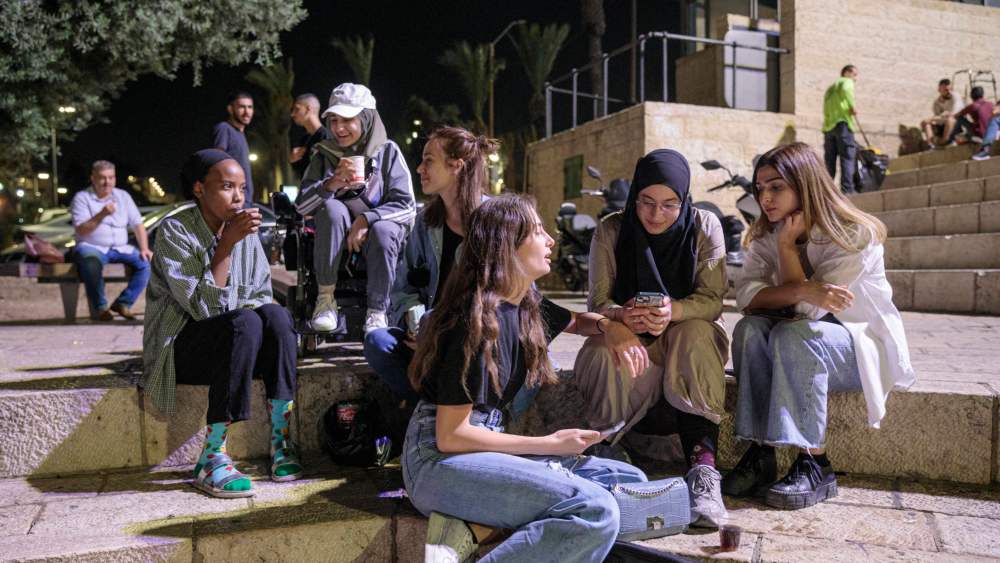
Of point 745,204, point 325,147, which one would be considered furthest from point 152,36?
point 745,204

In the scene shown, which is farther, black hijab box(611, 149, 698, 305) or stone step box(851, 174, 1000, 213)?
stone step box(851, 174, 1000, 213)

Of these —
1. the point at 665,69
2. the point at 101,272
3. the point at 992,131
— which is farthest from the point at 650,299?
the point at 992,131

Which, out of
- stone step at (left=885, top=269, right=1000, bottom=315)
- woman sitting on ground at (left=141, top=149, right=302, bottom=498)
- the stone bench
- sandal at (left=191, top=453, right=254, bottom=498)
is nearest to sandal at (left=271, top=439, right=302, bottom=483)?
woman sitting on ground at (left=141, top=149, right=302, bottom=498)

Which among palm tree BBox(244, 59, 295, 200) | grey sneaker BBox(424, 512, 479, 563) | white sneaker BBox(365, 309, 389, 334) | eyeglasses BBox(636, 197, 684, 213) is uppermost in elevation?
palm tree BBox(244, 59, 295, 200)

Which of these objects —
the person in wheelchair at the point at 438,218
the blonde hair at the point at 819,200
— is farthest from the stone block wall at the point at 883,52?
the person in wheelchair at the point at 438,218

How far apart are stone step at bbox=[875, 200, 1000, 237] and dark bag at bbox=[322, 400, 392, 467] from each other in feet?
25.9

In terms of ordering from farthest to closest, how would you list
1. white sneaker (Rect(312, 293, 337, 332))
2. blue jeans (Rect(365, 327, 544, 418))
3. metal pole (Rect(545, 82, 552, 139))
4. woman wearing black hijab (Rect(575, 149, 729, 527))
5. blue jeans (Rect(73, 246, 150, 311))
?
1. metal pole (Rect(545, 82, 552, 139))
2. blue jeans (Rect(73, 246, 150, 311))
3. white sneaker (Rect(312, 293, 337, 332))
4. blue jeans (Rect(365, 327, 544, 418))
5. woman wearing black hijab (Rect(575, 149, 729, 527))

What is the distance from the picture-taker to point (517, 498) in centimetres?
233

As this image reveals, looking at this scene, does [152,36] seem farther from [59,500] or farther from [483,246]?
[483,246]

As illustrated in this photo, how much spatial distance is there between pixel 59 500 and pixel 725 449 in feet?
9.56

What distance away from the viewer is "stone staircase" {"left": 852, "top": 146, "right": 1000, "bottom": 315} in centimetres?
752

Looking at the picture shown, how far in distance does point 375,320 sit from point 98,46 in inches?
305

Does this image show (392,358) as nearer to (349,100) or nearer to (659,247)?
(659,247)

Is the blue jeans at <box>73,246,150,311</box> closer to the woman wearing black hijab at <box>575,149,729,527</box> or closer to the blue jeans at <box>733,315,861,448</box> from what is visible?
the woman wearing black hijab at <box>575,149,729,527</box>
